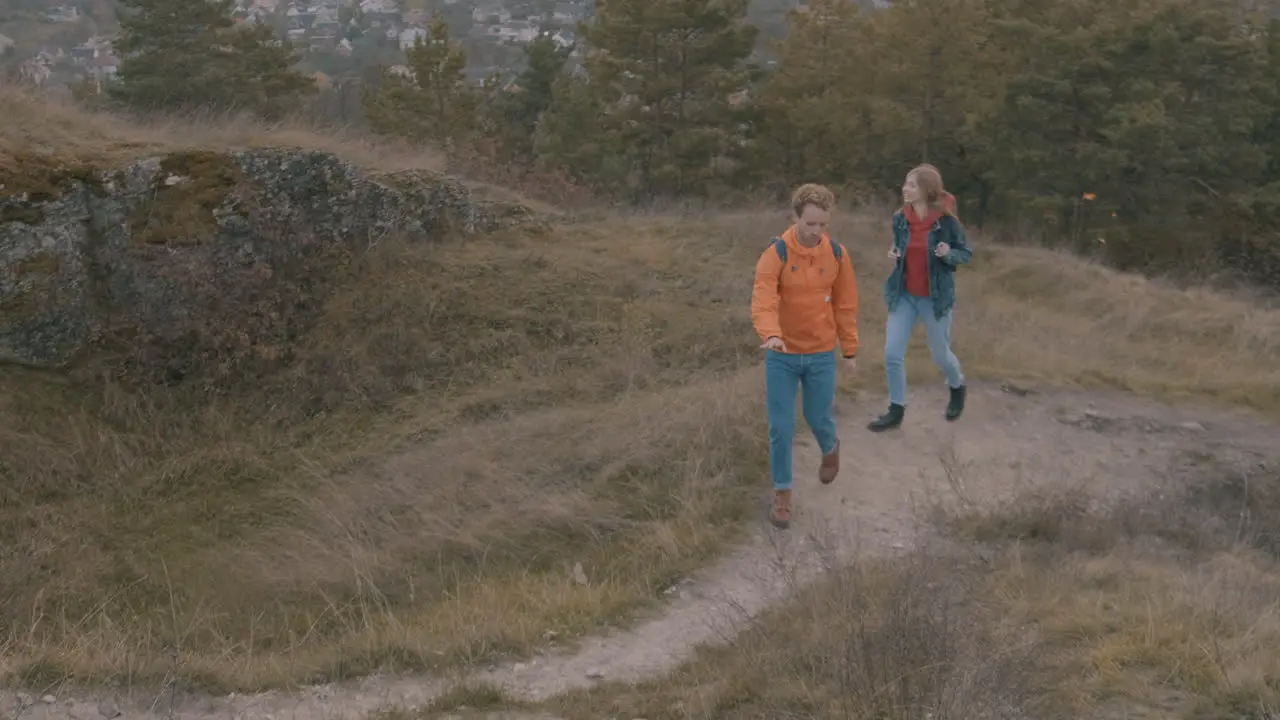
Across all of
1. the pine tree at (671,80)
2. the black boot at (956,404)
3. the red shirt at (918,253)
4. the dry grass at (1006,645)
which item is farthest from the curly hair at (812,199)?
the pine tree at (671,80)

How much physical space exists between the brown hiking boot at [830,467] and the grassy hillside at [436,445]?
394mm

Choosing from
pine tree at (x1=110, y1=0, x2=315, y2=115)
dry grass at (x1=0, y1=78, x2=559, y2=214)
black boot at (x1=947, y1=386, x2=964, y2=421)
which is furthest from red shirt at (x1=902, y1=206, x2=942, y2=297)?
pine tree at (x1=110, y1=0, x2=315, y2=115)

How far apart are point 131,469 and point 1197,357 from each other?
31.7ft

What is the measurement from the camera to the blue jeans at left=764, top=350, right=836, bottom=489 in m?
5.32

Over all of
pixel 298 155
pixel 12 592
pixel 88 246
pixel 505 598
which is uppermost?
pixel 298 155

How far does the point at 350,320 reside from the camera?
9.95 meters

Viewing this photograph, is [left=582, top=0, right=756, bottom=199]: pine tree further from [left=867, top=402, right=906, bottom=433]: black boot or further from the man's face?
the man's face

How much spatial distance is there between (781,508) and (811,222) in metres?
1.60

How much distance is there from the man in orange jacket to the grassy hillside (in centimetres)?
73

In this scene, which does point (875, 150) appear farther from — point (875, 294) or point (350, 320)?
point (350, 320)

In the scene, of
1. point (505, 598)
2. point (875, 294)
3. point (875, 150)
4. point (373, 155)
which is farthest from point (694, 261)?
point (875, 150)

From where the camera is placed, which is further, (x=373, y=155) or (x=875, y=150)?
(x=875, y=150)

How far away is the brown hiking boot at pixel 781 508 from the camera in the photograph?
5629 mm

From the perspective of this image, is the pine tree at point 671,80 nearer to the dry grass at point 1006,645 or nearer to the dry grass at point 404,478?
the dry grass at point 404,478
